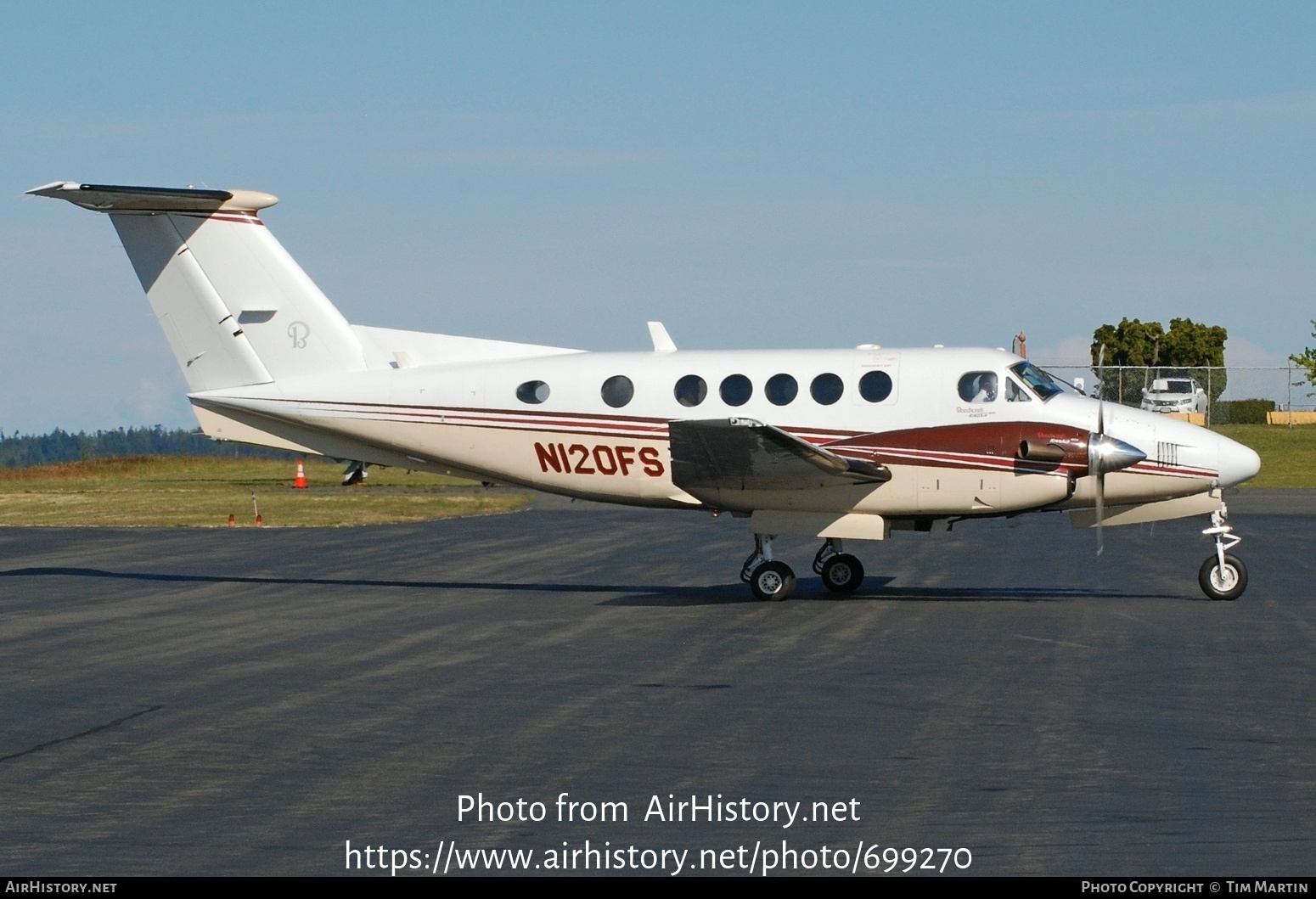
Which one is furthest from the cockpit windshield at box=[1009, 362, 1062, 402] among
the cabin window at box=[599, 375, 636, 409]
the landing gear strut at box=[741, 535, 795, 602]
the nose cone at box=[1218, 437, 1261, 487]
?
the cabin window at box=[599, 375, 636, 409]

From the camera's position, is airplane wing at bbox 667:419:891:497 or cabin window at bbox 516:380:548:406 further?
cabin window at bbox 516:380:548:406

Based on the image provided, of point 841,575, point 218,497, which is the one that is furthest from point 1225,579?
point 218,497

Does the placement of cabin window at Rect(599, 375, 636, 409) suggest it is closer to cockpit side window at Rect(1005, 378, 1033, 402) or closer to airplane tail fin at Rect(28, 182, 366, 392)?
airplane tail fin at Rect(28, 182, 366, 392)

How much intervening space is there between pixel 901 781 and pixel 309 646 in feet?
24.3

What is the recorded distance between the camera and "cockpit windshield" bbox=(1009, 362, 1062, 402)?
56.2 ft

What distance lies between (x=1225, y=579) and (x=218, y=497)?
30517mm

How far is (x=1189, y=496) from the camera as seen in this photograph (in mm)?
17078

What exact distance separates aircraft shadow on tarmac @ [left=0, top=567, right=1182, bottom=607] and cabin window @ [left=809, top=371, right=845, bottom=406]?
2.45 metres

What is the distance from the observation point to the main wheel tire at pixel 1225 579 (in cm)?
1650

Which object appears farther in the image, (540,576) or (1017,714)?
(540,576)

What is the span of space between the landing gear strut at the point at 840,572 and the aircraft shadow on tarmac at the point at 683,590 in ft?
0.41

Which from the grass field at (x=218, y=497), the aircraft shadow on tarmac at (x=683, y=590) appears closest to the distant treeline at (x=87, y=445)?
the grass field at (x=218, y=497)
